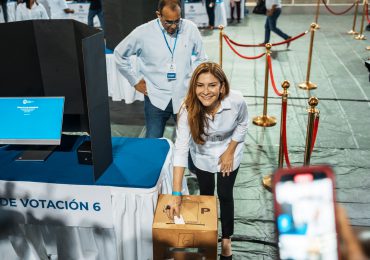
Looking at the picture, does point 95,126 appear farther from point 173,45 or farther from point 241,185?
point 241,185

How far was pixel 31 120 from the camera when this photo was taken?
281cm

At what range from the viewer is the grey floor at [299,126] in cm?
351

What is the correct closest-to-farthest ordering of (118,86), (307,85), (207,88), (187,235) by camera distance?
(187,235), (207,88), (118,86), (307,85)

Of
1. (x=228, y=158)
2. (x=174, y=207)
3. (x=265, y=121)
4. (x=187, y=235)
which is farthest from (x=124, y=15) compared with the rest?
(x=187, y=235)

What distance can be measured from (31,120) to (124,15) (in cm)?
347

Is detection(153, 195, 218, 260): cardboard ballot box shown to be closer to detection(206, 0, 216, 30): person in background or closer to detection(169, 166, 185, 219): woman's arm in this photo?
detection(169, 166, 185, 219): woman's arm

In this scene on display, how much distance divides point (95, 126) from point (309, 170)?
1.56 metres

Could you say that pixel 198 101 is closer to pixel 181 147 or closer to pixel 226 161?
pixel 181 147

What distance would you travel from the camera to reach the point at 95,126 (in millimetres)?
2477

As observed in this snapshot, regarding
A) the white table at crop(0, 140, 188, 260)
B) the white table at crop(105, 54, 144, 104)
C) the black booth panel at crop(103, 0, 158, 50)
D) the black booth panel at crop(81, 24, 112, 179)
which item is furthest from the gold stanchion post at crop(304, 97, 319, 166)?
the white table at crop(105, 54, 144, 104)

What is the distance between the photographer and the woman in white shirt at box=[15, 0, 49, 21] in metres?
6.86

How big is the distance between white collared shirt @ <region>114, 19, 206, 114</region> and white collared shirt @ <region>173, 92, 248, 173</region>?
853mm

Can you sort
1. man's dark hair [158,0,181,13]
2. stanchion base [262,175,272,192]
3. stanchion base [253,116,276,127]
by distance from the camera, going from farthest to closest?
stanchion base [253,116,276,127], stanchion base [262,175,272,192], man's dark hair [158,0,181,13]

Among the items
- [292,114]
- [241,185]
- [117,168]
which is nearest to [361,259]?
[117,168]
